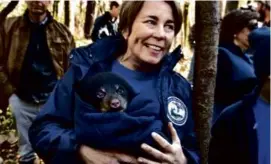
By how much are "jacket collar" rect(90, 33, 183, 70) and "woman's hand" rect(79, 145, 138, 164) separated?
0.43m

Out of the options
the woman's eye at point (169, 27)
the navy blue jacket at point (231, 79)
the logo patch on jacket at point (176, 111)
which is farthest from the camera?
the navy blue jacket at point (231, 79)

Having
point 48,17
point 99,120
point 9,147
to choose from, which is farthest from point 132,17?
point 9,147

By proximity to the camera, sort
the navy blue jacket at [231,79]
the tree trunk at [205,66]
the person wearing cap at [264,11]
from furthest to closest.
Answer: the person wearing cap at [264,11]
the navy blue jacket at [231,79]
the tree trunk at [205,66]

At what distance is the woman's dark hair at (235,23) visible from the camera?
14.9 ft

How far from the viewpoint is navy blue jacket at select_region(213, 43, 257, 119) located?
14.1 ft

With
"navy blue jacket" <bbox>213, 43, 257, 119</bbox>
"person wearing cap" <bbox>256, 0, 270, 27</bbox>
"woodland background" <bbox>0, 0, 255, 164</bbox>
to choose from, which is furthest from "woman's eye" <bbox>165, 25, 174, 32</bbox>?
"woodland background" <bbox>0, 0, 255, 164</bbox>

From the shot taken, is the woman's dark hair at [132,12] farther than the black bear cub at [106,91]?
Yes

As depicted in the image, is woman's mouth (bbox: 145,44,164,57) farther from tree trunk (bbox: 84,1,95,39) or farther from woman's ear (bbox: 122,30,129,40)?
tree trunk (bbox: 84,1,95,39)

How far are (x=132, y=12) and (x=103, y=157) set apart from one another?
2.26 feet

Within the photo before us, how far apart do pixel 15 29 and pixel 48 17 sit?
12.5 inches

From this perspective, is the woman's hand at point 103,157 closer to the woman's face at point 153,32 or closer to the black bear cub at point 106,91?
the black bear cub at point 106,91

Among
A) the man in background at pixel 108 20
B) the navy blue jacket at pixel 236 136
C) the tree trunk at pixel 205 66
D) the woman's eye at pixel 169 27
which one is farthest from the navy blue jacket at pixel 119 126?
the man in background at pixel 108 20

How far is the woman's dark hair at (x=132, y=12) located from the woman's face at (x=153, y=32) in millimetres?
20

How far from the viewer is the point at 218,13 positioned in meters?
3.19
